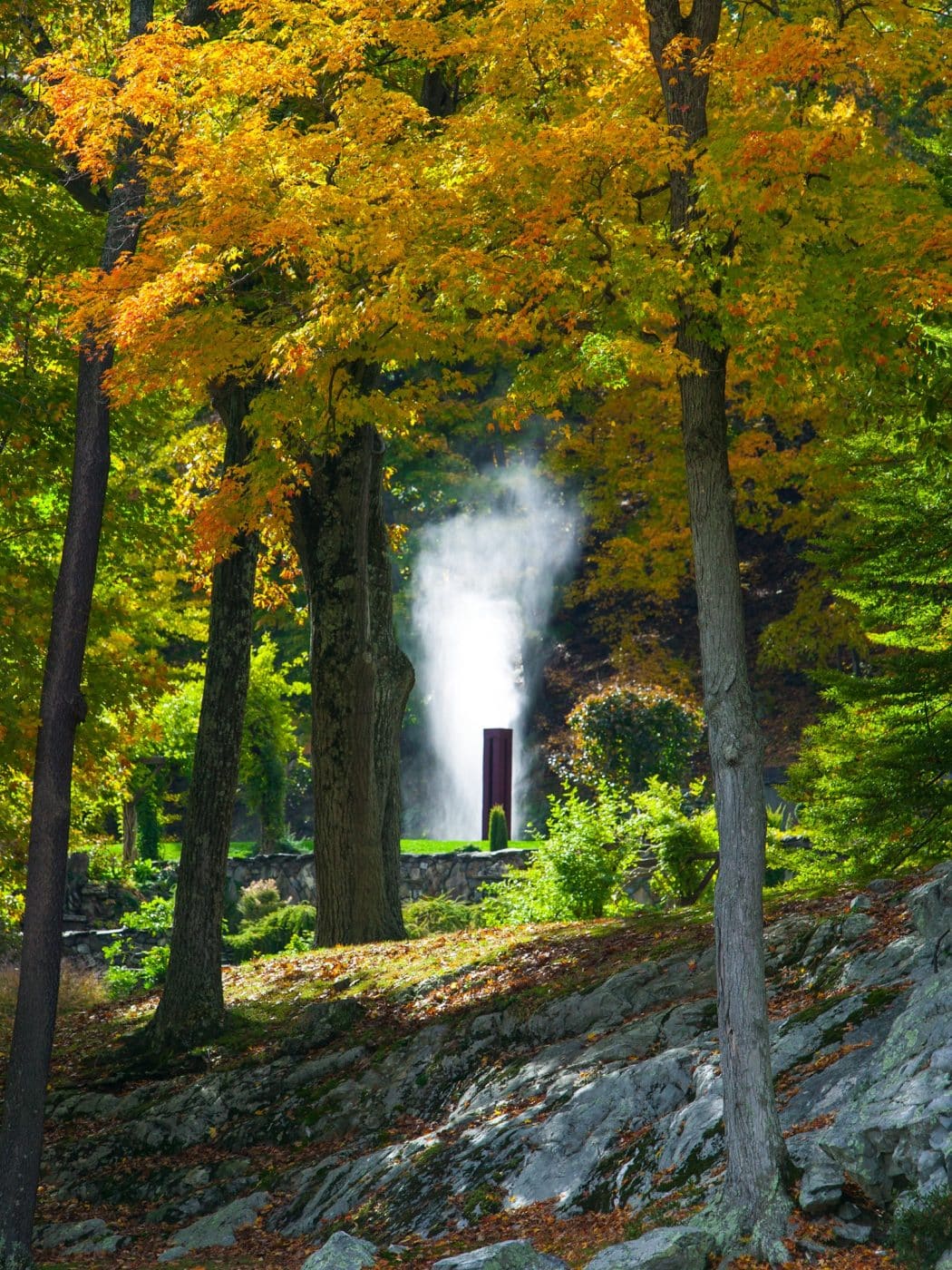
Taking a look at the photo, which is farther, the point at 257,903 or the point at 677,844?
the point at 257,903

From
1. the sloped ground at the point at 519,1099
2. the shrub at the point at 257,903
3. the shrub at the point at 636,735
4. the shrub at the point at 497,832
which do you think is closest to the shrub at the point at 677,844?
the sloped ground at the point at 519,1099

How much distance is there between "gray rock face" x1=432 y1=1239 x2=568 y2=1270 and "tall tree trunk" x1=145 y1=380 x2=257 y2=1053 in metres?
6.11

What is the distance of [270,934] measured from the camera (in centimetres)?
1923

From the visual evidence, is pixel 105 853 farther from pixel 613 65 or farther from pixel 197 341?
pixel 613 65

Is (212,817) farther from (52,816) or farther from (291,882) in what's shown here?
(291,882)

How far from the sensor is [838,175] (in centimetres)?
707

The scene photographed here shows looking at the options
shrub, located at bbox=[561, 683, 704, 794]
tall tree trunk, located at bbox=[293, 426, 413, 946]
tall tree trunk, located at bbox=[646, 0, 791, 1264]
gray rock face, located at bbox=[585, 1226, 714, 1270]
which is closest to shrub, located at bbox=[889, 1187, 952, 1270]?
tall tree trunk, located at bbox=[646, 0, 791, 1264]

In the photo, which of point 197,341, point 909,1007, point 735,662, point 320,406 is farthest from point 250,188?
point 909,1007

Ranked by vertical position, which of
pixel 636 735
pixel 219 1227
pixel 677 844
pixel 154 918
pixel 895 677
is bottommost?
pixel 219 1227

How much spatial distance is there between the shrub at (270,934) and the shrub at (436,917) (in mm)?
1481

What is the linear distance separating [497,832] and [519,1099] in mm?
16776

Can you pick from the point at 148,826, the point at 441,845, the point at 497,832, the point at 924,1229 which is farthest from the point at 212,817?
the point at 148,826

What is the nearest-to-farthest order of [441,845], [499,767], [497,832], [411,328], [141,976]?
[411,328] < [141,976] < [497,832] < [441,845] < [499,767]

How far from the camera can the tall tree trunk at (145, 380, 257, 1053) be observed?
11586 mm
